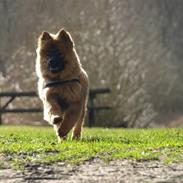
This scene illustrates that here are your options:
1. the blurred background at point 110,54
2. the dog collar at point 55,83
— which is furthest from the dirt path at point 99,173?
the blurred background at point 110,54

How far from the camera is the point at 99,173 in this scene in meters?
7.63

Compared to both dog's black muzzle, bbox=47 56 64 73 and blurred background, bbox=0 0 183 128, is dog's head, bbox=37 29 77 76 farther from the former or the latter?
blurred background, bbox=0 0 183 128

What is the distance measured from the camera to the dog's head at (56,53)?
11.0 m

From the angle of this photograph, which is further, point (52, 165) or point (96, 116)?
point (96, 116)

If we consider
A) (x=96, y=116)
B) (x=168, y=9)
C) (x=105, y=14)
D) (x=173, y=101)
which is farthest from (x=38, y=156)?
(x=168, y=9)

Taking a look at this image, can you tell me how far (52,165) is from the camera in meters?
8.01

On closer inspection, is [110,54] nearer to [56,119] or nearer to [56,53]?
[56,53]

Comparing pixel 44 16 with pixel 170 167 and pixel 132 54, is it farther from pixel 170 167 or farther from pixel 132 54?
pixel 170 167

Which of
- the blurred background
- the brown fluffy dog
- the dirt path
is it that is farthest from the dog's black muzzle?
the blurred background

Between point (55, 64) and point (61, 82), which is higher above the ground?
point (55, 64)

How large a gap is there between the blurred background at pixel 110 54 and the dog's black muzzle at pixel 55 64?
54.4 feet

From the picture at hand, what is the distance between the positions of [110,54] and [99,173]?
2192 centimetres

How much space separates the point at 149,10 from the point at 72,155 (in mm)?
30925

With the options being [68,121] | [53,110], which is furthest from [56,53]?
[68,121]
